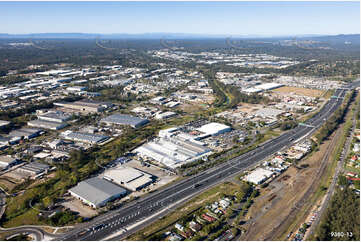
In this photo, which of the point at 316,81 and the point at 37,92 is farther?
the point at 316,81

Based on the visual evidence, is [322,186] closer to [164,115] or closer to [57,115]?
[164,115]

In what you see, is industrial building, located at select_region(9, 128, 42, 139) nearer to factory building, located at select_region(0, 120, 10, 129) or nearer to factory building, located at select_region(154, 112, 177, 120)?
factory building, located at select_region(0, 120, 10, 129)

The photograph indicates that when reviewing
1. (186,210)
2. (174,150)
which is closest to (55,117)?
(174,150)

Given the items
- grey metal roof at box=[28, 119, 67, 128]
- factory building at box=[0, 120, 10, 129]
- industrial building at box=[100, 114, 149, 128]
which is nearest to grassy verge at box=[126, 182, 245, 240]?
industrial building at box=[100, 114, 149, 128]

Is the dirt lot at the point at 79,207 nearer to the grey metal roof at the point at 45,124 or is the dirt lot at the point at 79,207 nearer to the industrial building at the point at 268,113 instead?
the grey metal roof at the point at 45,124

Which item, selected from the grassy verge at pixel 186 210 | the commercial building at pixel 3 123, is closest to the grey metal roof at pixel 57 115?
the commercial building at pixel 3 123

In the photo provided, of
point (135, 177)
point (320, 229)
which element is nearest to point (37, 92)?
point (135, 177)

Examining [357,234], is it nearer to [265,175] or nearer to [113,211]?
[265,175]
